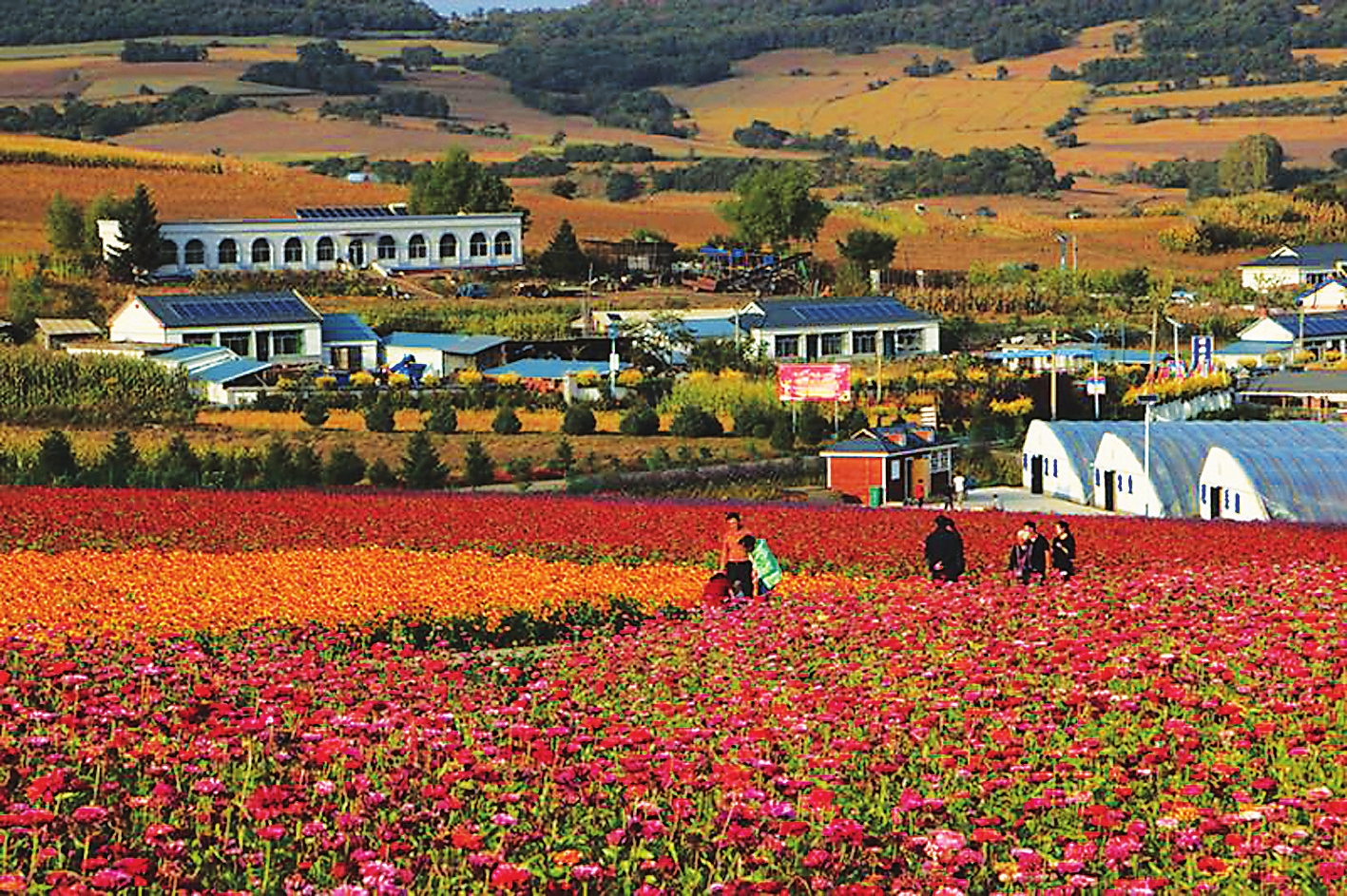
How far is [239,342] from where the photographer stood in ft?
273

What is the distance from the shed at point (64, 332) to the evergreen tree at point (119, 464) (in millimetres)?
32667

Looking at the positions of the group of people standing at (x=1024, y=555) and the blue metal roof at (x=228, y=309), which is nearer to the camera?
the group of people standing at (x=1024, y=555)

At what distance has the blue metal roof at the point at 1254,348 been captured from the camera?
8975 cm

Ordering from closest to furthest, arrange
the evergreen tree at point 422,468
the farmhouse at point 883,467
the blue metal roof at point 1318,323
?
the evergreen tree at point 422,468 → the farmhouse at point 883,467 → the blue metal roof at point 1318,323

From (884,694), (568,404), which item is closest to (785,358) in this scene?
(568,404)

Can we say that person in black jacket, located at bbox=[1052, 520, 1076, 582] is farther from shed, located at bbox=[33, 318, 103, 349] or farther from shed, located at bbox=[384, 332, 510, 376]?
shed, located at bbox=[33, 318, 103, 349]

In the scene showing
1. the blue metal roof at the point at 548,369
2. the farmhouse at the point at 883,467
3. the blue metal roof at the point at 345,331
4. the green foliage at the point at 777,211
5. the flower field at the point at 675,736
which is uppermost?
the green foliage at the point at 777,211

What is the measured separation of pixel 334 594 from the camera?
83.0ft

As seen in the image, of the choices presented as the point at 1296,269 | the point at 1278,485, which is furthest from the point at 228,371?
the point at 1296,269

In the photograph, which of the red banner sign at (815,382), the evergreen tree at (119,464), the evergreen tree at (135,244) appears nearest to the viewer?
the evergreen tree at (119,464)

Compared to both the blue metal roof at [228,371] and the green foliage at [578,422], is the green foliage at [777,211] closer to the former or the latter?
the blue metal roof at [228,371]

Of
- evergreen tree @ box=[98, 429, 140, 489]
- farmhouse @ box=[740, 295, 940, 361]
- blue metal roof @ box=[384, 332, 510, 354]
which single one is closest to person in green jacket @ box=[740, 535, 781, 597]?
evergreen tree @ box=[98, 429, 140, 489]

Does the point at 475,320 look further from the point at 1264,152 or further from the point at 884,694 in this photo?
the point at 1264,152

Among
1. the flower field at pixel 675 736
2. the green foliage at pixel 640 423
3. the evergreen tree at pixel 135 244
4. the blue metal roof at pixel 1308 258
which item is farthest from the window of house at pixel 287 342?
the blue metal roof at pixel 1308 258
